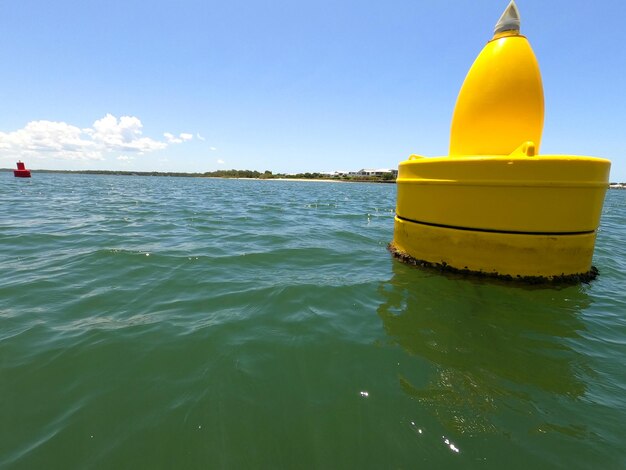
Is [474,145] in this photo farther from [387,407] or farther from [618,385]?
[387,407]

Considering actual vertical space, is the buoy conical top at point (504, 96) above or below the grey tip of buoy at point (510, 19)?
below

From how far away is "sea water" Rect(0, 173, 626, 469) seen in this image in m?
1.64

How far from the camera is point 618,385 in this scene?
2.16m

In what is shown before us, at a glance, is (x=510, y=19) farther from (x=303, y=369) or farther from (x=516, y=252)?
(x=303, y=369)

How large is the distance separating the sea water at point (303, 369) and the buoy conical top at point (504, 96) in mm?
1800

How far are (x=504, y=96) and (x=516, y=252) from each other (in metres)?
1.87

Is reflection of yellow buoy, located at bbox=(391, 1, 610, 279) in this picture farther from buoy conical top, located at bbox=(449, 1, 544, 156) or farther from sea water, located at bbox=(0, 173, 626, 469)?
sea water, located at bbox=(0, 173, 626, 469)

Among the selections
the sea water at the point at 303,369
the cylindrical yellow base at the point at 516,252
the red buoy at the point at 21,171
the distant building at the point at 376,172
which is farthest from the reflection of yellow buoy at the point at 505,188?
the distant building at the point at 376,172

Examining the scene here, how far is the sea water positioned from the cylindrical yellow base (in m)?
0.21

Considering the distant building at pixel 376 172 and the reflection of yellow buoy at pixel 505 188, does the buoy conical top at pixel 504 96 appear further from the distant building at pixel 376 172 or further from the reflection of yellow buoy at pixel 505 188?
the distant building at pixel 376 172

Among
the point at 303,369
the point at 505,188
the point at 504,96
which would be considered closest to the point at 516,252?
the point at 505,188

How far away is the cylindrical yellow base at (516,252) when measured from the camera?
3611 mm

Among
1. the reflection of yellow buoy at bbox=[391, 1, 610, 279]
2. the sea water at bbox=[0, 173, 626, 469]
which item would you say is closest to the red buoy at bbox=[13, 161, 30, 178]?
the sea water at bbox=[0, 173, 626, 469]

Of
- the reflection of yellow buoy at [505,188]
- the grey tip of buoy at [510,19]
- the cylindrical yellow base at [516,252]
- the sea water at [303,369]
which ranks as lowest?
the sea water at [303,369]
